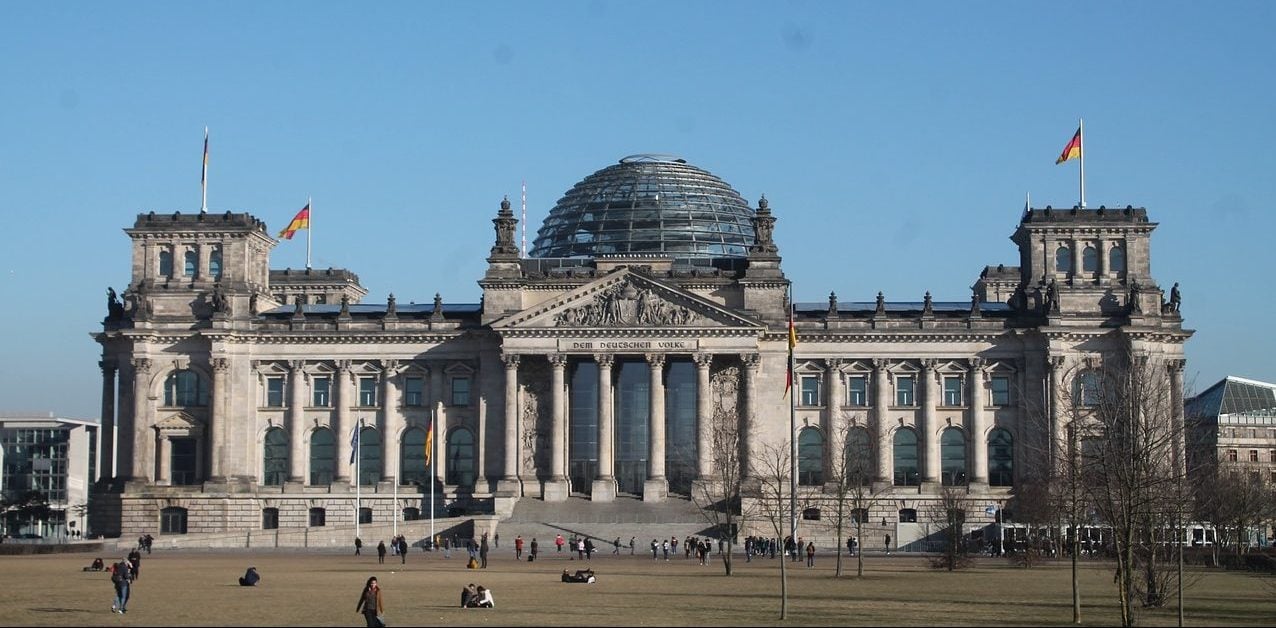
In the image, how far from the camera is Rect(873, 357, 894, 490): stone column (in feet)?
458

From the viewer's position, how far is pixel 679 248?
155250 millimetres

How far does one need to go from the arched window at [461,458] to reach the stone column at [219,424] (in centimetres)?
1612

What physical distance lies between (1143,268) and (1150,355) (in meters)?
8.25

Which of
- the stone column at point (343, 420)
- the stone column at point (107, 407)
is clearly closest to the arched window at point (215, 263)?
the stone column at point (107, 407)

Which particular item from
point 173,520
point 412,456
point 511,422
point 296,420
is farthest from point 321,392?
point 511,422

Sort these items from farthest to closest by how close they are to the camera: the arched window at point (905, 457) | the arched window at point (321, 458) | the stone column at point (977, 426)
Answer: the arched window at point (321, 458)
the arched window at point (905, 457)
the stone column at point (977, 426)

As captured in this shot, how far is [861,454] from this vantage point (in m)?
137

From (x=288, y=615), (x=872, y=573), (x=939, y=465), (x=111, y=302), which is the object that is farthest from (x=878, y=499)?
(x=288, y=615)

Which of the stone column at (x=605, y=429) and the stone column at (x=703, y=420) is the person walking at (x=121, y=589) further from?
the stone column at (x=703, y=420)

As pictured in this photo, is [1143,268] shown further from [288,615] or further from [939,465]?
[288,615]

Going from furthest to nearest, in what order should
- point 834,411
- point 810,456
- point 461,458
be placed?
point 461,458, point 810,456, point 834,411

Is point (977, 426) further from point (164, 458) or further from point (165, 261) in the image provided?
point (165, 261)

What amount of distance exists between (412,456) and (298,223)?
21.8 m

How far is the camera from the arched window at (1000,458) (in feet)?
464
